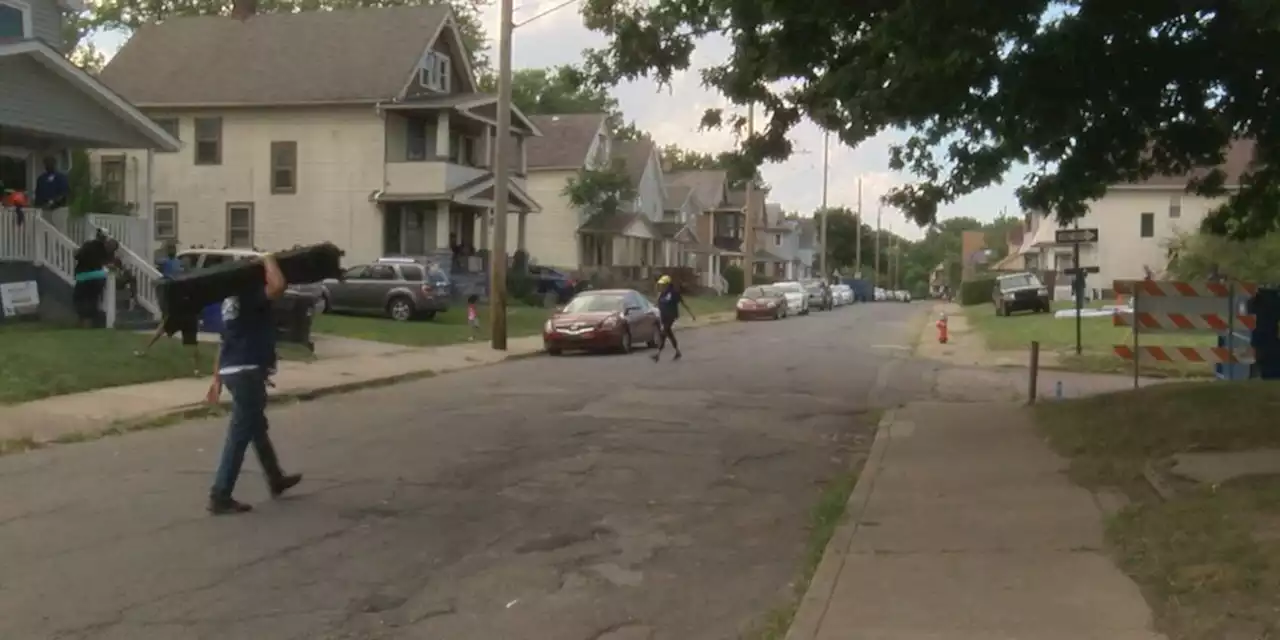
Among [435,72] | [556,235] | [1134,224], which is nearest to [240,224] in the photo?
[435,72]

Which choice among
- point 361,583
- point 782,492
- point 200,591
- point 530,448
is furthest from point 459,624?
point 530,448

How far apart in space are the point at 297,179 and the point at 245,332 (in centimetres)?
3371

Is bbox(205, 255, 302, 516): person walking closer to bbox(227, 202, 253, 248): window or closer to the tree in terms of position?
bbox(227, 202, 253, 248): window

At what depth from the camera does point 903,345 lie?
106 feet

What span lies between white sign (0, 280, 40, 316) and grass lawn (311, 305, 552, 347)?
5600mm

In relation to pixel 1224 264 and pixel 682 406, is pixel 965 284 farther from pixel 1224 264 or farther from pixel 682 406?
pixel 682 406

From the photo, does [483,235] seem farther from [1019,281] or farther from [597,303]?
[597,303]

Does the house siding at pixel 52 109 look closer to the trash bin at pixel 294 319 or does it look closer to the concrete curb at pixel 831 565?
the trash bin at pixel 294 319

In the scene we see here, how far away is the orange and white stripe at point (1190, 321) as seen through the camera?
1543cm

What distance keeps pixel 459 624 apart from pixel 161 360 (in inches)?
497

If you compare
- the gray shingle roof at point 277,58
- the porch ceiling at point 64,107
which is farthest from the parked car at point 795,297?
the porch ceiling at point 64,107

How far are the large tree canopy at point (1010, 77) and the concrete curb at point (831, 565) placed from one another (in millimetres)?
3451

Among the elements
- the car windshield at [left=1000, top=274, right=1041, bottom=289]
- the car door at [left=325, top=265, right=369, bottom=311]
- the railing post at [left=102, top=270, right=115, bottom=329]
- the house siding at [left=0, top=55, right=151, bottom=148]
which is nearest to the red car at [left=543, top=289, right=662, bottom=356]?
the car door at [left=325, top=265, right=369, bottom=311]

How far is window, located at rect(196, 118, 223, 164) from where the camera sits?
42.0 metres
